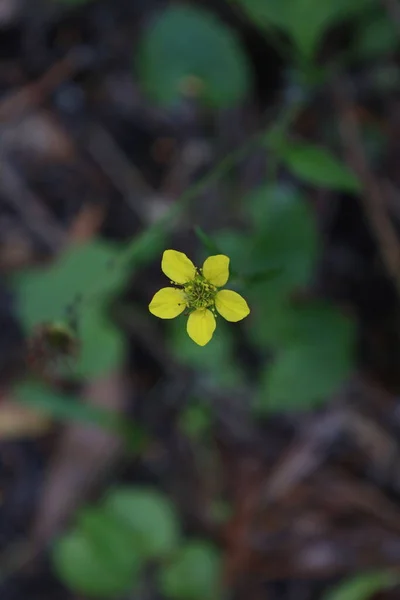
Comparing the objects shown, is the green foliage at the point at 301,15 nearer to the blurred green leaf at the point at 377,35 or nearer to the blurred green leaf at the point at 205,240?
the blurred green leaf at the point at 377,35

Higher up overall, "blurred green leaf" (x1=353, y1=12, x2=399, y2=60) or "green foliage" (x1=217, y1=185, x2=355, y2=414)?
"blurred green leaf" (x1=353, y1=12, x2=399, y2=60)

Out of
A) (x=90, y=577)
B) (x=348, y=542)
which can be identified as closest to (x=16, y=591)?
(x=90, y=577)

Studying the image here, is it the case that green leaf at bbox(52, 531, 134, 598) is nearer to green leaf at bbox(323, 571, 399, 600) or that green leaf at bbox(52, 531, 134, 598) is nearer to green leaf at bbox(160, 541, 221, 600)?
green leaf at bbox(160, 541, 221, 600)

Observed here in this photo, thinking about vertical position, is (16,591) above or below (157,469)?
below

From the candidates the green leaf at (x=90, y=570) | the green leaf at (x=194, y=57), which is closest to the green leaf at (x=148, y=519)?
the green leaf at (x=90, y=570)

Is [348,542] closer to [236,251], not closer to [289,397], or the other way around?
[289,397]

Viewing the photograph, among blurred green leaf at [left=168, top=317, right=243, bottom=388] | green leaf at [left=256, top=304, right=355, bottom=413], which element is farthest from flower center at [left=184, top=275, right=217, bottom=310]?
green leaf at [left=256, top=304, right=355, bottom=413]

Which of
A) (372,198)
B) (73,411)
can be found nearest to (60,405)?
(73,411)
